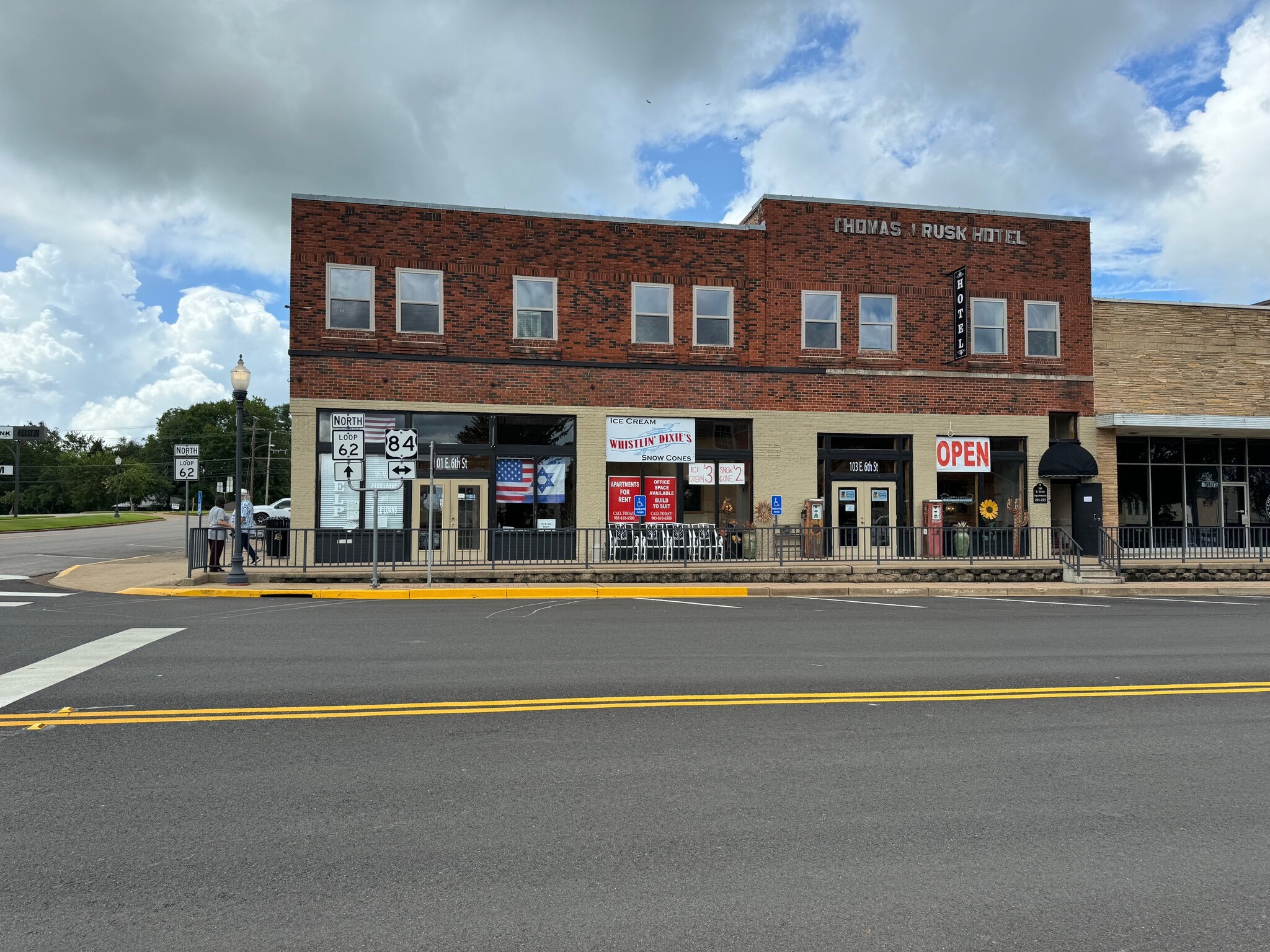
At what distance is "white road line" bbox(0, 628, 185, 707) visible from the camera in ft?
24.3

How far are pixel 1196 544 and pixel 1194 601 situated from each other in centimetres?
569

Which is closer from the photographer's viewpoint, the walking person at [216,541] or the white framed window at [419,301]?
the walking person at [216,541]

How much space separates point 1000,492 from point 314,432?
58.9ft

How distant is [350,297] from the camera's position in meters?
21.0

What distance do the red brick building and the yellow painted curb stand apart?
177 inches

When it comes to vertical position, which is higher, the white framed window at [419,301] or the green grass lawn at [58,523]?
the white framed window at [419,301]

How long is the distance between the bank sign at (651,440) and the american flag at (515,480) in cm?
200

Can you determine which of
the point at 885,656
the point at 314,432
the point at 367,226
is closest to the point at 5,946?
the point at 885,656

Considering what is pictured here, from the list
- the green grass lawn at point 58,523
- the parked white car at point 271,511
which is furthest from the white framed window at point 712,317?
the green grass lawn at point 58,523

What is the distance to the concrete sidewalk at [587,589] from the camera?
51.6 feet

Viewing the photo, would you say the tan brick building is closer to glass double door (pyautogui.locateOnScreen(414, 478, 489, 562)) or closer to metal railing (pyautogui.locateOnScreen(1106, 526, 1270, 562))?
metal railing (pyautogui.locateOnScreen(1106, 526, 1270, 562))

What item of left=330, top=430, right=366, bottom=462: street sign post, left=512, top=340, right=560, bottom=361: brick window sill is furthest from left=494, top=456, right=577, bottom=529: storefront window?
left=330, top=430, right=366, bottom=462: street sign post

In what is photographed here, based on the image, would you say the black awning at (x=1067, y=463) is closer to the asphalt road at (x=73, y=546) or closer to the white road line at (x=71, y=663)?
the white road line at (x=71, y=663)

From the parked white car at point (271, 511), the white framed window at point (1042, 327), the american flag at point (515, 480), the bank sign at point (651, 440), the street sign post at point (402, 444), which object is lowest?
the parked white car at point (271, 511)
